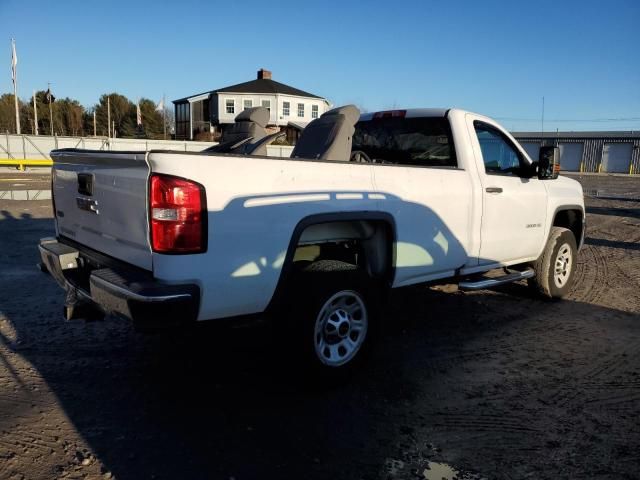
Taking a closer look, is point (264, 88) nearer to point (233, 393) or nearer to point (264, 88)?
point (264, 88)

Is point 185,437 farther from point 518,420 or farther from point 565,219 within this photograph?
point 565,219

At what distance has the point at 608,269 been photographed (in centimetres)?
770

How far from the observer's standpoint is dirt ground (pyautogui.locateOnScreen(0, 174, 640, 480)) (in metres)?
2.82

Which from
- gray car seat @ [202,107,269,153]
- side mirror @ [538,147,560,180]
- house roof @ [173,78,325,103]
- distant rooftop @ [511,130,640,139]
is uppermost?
house roof @ [173,78,325,103]

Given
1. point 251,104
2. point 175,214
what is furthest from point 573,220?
point 251,104

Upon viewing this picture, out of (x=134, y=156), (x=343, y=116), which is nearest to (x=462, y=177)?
(x=343, y=116)

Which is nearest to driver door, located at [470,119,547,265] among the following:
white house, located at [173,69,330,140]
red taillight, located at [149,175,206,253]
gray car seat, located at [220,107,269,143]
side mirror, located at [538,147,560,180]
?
side mirror, located at [538,147,560,180]

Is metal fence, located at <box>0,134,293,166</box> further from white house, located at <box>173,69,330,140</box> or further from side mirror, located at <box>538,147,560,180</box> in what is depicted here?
side mirror, located at <box>538,147,560,180</box>

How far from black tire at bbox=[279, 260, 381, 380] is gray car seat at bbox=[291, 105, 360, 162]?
1148 millimetres

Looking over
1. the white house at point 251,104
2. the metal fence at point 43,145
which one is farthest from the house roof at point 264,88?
the metal fence at point 43,145

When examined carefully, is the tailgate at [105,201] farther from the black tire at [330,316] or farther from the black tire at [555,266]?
the black tire at [555,266]

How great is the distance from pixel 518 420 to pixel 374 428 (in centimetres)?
93

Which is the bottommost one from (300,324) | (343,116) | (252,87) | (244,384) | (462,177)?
(244,384)

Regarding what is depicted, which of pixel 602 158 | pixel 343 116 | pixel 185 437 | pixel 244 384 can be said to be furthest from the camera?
pixel 602 158
